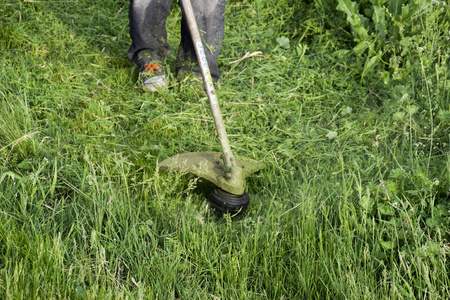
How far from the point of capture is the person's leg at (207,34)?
10.00ft

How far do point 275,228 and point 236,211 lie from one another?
1.01 feet

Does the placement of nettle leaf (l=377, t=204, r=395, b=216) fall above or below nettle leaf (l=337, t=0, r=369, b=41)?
below

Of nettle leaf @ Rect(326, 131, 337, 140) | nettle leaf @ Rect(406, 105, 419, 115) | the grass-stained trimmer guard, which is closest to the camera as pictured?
the grass-stained trimmer guard

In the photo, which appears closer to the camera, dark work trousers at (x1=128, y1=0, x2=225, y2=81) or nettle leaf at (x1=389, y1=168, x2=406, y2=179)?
nettle leaf at (x1=389, y1=168, x2=406, y2=179)

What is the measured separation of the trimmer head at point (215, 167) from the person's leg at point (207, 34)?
36.7 inches

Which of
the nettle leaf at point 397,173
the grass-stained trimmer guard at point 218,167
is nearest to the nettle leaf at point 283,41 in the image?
the grass-stained trimmer guard at point 218,167

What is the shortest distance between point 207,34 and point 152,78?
17.5 inches

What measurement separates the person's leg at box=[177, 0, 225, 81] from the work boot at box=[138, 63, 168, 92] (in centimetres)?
16

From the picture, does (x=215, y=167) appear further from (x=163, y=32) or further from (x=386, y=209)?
(x=163, y=32)

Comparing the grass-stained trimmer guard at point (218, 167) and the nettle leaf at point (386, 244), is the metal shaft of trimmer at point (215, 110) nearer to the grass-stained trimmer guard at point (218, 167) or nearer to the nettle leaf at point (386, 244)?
the grass-stained trimmer guard at point (218, 167)

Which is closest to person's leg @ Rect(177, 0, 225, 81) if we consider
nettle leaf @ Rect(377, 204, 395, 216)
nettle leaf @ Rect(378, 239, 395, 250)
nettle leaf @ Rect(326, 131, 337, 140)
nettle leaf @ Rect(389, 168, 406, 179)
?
nettle leaf @ Rect(326, 131, 337, 140)

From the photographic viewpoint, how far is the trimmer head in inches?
88.5

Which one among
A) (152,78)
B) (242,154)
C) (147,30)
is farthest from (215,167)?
(147,30)

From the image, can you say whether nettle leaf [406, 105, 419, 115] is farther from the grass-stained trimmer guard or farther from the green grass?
the grass-stained trimmer guard
